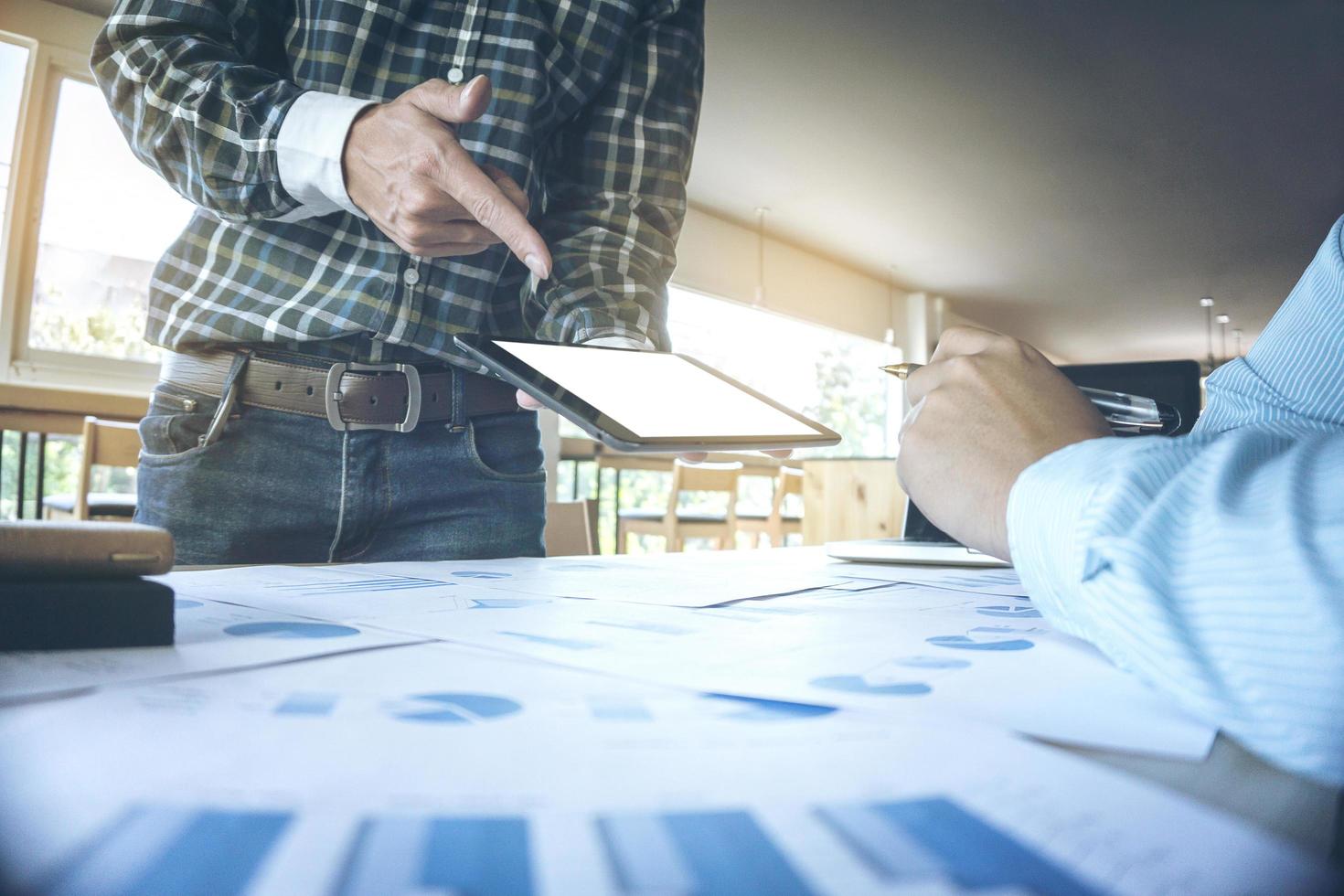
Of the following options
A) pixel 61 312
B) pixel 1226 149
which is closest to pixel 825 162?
pixel 1226 149

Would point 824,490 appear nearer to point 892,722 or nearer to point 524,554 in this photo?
point 524,554

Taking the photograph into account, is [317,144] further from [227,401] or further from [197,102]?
[227,401]

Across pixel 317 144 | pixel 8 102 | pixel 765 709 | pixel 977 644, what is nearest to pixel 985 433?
pixel 977 644

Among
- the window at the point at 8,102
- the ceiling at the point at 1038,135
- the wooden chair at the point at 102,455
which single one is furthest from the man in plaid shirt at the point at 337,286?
the window at the point at 8,102

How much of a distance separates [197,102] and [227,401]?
10.7 inches

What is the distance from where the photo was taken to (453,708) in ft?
0.90

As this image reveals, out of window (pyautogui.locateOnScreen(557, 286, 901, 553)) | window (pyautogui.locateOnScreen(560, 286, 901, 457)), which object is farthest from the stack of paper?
window (pyautogui.locateOnScreen(560, 286, 901, 457))

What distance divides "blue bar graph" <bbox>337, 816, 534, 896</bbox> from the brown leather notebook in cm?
22

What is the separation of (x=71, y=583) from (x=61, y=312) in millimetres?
4176

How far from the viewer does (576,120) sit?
1.06 metres

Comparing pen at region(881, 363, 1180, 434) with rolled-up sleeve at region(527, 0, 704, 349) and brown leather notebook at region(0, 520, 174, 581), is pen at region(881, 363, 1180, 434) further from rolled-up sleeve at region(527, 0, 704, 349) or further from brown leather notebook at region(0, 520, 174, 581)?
brown leather notebook at region(0, 520, 174, 581)

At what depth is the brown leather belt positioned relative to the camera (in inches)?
33.5

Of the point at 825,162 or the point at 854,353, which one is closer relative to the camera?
the point at 825,162

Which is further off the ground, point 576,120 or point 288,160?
point 576,120
